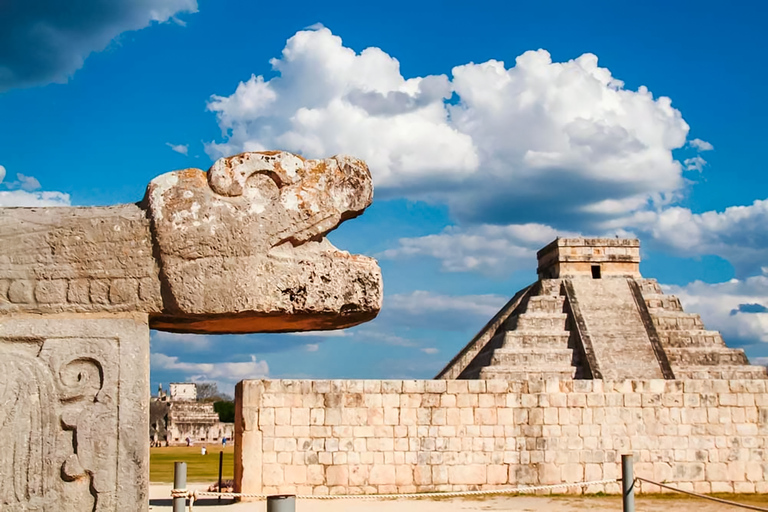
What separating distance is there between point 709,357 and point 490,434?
13063 mm

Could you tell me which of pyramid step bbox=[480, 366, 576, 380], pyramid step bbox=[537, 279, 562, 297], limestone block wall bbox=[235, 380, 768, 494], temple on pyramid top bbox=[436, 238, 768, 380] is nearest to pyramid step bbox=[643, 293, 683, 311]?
temple on pyramid top bbox=[436, 238, 768, 380]

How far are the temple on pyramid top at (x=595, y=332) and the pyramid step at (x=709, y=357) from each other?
28mm

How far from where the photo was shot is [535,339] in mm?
23172

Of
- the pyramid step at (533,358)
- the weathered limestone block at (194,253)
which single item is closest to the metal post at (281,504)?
the weathered limestone block at (194,253)

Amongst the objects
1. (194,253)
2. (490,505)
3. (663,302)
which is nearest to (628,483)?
(194,253)

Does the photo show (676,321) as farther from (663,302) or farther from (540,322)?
(540,322)

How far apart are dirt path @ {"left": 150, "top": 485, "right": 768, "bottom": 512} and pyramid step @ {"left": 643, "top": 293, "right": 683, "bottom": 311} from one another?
46.0 ft

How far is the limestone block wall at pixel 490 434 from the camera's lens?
40.6ft

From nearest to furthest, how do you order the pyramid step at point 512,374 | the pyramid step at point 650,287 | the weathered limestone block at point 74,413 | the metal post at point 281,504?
the weathered limestone block at point 74,413 < the metal post at point 281,504 < the pyramid step at point 512,374 < the pyramid step at point 650,287

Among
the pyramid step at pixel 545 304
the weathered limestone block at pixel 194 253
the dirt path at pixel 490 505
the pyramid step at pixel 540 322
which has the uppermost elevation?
the pyramid step at pixel 545 304

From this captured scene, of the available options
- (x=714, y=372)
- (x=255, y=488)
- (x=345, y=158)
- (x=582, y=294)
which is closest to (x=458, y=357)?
(x=582, y=294)

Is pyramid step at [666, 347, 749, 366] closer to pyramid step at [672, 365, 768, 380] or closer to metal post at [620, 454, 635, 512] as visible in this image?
pyramid step at [672, 365, 768, 380]

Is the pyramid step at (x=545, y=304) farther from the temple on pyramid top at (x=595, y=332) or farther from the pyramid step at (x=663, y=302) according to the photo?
the pyramid step at (x=663, y=302)

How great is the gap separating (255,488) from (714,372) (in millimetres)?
15150
